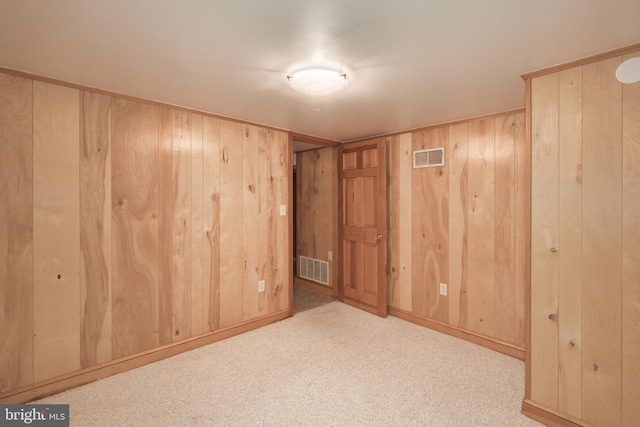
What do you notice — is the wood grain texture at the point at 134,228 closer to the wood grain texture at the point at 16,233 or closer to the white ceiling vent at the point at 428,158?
the wood grain texture at the point at 16,233

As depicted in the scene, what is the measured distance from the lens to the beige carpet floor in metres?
1.88

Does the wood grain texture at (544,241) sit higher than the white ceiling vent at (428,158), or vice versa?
the white ceiling vent at (428,158)

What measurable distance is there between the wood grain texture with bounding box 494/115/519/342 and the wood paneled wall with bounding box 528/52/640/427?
87cm

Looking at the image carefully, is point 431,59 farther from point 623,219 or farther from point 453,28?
point 623,219

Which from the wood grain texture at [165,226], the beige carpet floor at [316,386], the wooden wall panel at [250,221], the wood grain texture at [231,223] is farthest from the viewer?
the wooden wall panel at [250,221]

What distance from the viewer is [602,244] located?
1670mm

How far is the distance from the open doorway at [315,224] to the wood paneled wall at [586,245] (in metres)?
2.55

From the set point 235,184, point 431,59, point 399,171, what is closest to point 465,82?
point 431,59

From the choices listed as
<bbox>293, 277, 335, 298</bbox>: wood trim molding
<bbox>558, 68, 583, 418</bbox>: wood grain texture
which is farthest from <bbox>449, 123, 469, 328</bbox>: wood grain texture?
<bbox>293, 277, 335, 298</bbox>: wood trim molding

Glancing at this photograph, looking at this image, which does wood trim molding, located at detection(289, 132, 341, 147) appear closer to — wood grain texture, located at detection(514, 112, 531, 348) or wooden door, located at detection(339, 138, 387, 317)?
wooden door, located at detection(339, 138, 387, 317)

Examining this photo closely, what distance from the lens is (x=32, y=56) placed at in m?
1.72

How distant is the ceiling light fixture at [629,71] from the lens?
1562mm

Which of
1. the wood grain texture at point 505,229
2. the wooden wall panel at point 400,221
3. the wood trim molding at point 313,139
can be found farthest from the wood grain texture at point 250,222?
the wood grain texture at point 505,229

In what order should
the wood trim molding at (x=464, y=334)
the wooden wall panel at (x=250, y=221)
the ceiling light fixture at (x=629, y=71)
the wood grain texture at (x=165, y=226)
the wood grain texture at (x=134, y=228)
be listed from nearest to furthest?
the ceiling light fixture at (x=629, y=71)
the wood grain texture at (x=134, y=228)
the wood grain texture at (x=165, y=226)
the wood trim molding at (x=464, y=334)
the wooden wall panel at (x=250, y=221)
